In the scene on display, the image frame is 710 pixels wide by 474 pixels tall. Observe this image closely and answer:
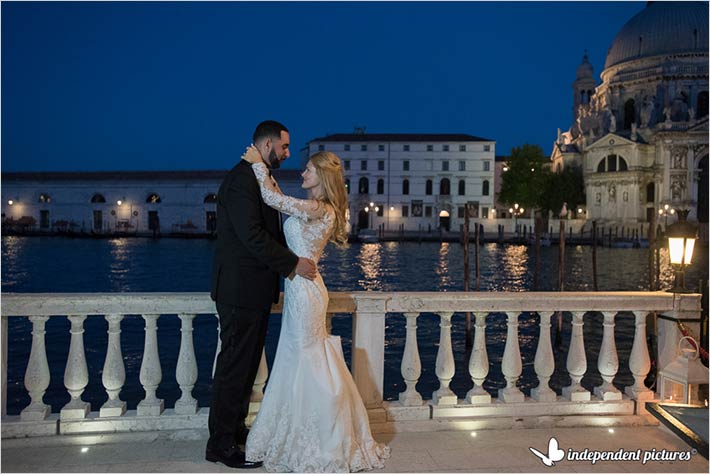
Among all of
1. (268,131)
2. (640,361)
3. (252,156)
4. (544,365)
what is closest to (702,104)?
(640,361)

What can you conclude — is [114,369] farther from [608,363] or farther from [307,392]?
[608,363]

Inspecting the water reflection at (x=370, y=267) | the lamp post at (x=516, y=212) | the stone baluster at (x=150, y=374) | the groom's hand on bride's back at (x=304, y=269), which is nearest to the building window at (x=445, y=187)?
the lamp post at (x=516, y=212)

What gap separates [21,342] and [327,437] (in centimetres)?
1236

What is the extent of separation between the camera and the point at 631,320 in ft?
55.6

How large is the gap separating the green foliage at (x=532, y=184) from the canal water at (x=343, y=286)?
30.5ft

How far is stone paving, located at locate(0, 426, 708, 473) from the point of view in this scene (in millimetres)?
3521

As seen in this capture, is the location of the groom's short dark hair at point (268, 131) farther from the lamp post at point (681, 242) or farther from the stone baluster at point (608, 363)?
the lamp post at point (681, 242)

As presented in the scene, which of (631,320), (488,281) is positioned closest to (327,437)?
(631,320)

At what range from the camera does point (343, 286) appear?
Answer: 23.4m

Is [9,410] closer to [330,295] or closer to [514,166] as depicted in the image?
[330,295]

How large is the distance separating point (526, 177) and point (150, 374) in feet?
183

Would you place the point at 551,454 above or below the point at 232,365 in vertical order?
below

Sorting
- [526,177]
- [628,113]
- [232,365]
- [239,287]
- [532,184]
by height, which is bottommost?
[232,365]

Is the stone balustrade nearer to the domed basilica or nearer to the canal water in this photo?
the canal water
